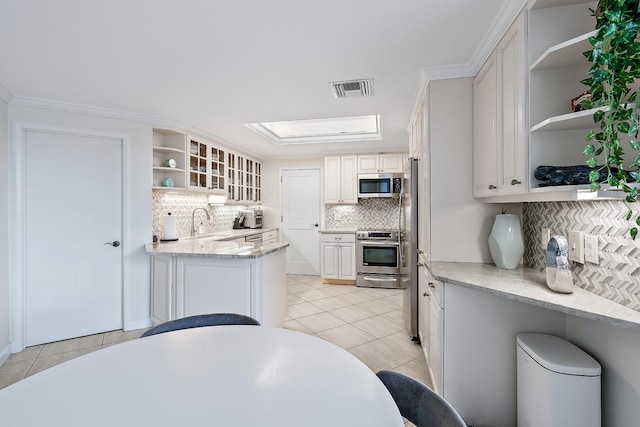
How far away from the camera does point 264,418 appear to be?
28.7 inches

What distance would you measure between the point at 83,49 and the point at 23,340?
270 cm

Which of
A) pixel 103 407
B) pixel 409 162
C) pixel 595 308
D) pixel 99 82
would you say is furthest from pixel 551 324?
pixel 99 82

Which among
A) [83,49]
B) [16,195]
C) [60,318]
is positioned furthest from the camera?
[60,318]

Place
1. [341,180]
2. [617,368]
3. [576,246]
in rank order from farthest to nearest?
[341,180]
[576,246]
[617,368]

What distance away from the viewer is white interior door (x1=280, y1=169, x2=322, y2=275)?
582 centimetres

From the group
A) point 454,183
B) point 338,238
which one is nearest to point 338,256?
point 338,238

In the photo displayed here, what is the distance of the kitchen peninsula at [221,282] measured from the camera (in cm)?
263

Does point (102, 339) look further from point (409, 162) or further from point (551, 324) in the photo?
point (551, 324)

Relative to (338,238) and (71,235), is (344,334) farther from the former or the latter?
(71,235)

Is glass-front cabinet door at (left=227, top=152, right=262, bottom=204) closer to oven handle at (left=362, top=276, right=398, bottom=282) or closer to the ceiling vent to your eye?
oven handle at (left=362, top=276, right=398, bottom=282)

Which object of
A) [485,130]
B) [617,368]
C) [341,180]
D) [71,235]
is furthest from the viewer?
[341,180]

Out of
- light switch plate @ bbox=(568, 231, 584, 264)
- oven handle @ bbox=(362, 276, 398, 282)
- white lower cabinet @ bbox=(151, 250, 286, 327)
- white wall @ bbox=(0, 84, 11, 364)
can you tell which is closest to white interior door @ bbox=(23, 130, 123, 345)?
white wall @ bbox=(0, 84, 11, 364)

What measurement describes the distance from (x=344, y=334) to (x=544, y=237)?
1.98 meters

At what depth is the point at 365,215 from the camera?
558cm
